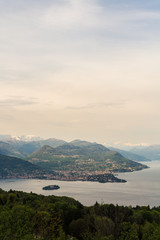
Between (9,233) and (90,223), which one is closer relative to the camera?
(9,233)

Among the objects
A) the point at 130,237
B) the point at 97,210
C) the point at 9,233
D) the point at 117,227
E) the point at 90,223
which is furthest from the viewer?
the point at 97,210

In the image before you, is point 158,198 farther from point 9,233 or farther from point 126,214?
point 9,233

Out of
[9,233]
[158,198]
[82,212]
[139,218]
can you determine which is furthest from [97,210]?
[158,198]

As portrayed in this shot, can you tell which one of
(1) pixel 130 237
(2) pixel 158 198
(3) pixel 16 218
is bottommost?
(2) pixel 158 198

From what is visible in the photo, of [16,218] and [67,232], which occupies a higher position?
[16,218]

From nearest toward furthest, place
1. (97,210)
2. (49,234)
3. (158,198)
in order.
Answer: (49,234) < (97,210) < (158,198)

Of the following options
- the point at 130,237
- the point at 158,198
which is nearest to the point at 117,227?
the point at 130,237

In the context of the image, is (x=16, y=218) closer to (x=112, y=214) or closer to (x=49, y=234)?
(x=49, y=234)
